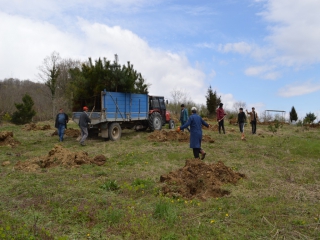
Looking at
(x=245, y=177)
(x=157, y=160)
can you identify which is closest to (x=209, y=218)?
(x=245, y=177)

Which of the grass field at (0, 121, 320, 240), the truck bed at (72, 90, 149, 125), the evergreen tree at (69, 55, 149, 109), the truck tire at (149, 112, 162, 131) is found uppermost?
the evergreen tree at (69, 55, 149, 109)

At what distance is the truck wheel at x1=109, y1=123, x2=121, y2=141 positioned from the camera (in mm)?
13531

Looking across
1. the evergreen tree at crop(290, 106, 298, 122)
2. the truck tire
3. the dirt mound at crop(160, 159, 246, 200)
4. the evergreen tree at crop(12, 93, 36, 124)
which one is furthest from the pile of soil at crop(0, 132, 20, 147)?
the evergreen tree at crop(290, 106, 298, 122)

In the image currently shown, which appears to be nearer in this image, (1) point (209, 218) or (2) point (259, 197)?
(1) point (209, 218)

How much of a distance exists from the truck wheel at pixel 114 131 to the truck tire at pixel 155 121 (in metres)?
2.57

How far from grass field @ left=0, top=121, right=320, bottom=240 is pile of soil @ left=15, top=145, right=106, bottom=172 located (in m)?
0.30

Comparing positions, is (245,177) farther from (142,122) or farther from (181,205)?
(142,122)

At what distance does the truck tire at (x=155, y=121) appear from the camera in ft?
53.0

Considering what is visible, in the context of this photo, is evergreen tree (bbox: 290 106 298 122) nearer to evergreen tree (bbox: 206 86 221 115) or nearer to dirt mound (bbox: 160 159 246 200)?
evergreen tree (bbox: 206 86 221 115)

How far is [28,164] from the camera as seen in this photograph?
8.06 metres

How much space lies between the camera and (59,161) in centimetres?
837

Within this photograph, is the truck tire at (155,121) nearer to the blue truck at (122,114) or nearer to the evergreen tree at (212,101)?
the blue truck at (122,114)

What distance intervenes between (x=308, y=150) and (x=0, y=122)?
974 inches

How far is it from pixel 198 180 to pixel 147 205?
1553 mm
